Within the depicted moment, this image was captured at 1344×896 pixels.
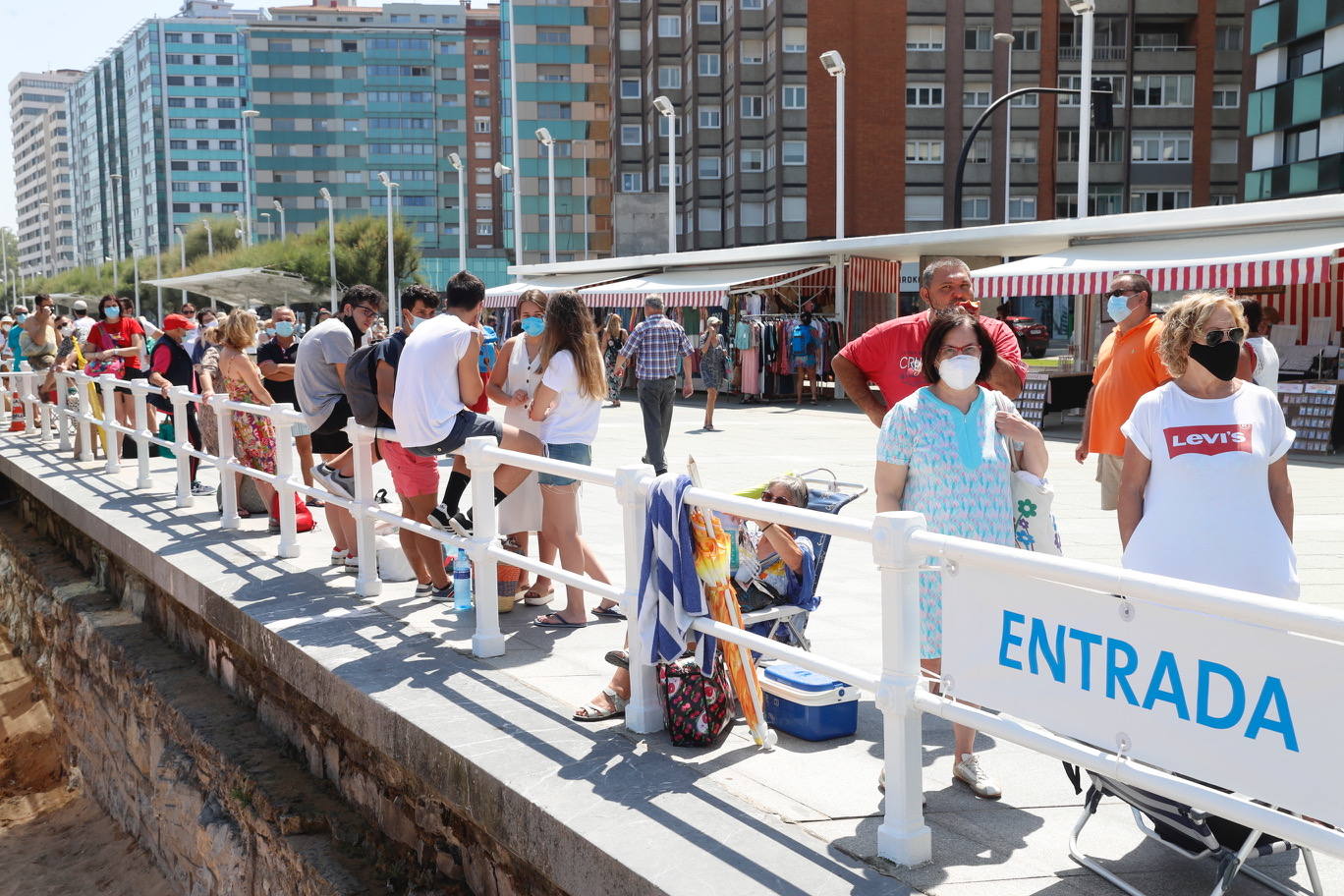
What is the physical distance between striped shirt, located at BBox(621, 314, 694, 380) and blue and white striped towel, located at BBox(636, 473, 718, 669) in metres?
7.99

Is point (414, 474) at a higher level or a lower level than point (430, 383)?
lower

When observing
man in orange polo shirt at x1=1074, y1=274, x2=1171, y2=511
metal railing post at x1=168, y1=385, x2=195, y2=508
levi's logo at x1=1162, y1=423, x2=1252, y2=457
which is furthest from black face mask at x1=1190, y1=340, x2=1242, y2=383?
metal railing post at x1=168, y1=385, x2=195, y2=508

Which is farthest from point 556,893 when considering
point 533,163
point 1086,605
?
point 533,163

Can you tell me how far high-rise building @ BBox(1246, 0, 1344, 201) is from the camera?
40375mm

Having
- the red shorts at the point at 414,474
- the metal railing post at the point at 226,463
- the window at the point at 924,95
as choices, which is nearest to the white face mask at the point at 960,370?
the red shorts at the point at 414,474

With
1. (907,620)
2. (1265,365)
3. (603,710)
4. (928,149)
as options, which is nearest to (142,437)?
(603,710)

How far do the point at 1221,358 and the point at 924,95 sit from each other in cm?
6119

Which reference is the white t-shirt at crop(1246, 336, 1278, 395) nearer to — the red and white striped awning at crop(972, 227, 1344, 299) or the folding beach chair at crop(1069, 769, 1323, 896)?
the folding beach chair at crop(1069, 769, 1323, 896)

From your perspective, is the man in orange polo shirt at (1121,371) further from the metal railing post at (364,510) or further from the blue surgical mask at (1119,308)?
the metal railing post at (364,510)

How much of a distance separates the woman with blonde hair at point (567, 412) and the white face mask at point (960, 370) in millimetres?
2137

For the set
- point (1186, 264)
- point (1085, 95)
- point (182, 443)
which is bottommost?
point (182, 443)

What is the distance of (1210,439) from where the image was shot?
12.1ft

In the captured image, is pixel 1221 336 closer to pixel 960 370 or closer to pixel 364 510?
pixel 960 370

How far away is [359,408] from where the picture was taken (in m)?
6.55
